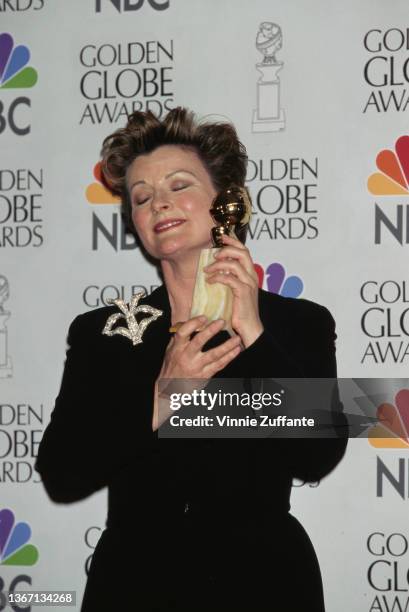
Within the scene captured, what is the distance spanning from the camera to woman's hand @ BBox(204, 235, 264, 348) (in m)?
1.29

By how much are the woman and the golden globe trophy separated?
23 millimetres

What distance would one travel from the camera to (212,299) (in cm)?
Answer: 132

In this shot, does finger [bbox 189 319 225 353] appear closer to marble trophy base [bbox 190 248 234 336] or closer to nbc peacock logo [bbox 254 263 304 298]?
marble trophy base [bbox 190 248 234 336]

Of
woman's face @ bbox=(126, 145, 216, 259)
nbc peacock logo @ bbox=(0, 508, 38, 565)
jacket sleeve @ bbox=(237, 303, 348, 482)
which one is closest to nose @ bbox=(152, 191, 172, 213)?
woman's face @ bbox=(126, 145, 216, 259)

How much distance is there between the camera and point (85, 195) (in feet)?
6.43

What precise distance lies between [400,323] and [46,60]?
43.8 inches

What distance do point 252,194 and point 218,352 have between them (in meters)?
0.72

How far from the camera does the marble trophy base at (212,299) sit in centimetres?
132

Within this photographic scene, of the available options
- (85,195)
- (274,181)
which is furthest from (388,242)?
(85,195)

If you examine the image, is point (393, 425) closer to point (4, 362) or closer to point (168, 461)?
point (168, 461)

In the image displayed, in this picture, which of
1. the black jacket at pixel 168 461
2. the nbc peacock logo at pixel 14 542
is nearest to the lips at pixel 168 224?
the black jacket at pixel 168 461

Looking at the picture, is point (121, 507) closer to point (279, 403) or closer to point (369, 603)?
point (279, 403)

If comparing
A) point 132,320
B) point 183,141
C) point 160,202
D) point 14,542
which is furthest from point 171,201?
point 14,542

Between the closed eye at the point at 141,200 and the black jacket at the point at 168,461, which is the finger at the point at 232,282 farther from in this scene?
the closed eye at the point at 141,200
